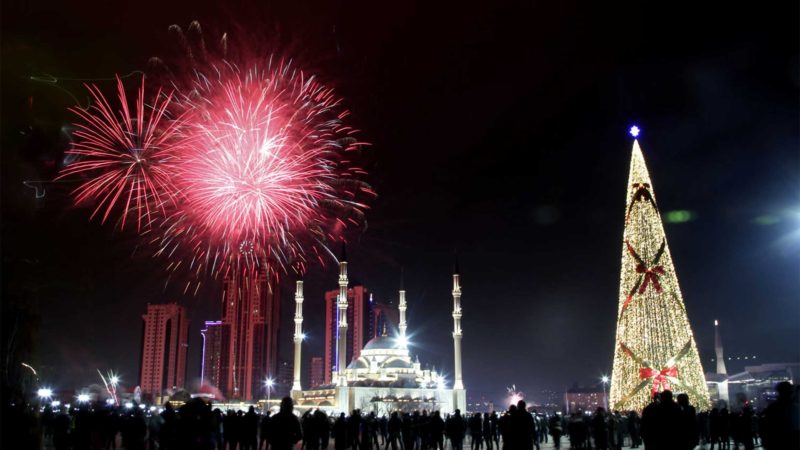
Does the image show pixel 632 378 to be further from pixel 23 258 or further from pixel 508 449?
pixel 23 258

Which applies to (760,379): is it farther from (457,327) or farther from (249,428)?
(249,428)

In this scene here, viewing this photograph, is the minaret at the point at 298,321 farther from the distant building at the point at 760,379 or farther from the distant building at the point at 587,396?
the distant building at the point at 587,396

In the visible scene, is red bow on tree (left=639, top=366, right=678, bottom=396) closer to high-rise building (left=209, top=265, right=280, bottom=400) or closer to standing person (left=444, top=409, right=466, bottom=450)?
standing person (left=444, top=409, right=466, bottom=450)

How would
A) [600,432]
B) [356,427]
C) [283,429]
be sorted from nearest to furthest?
[283,429], [600,432], [356,427]

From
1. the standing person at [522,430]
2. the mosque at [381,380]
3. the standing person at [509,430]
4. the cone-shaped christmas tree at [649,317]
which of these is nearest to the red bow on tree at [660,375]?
the cone-shaped christmas tree at [649,317]

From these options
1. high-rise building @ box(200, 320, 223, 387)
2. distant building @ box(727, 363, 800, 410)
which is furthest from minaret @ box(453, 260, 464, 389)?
high-rise building @ box(200, 320, 223, 387)

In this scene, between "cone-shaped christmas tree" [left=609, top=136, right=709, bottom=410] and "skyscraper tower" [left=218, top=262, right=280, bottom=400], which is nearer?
"cone-shaped christmas tree" [left=609, top=136, right=709, bottom=410]

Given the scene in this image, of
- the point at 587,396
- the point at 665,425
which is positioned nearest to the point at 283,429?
the point at 665,425
